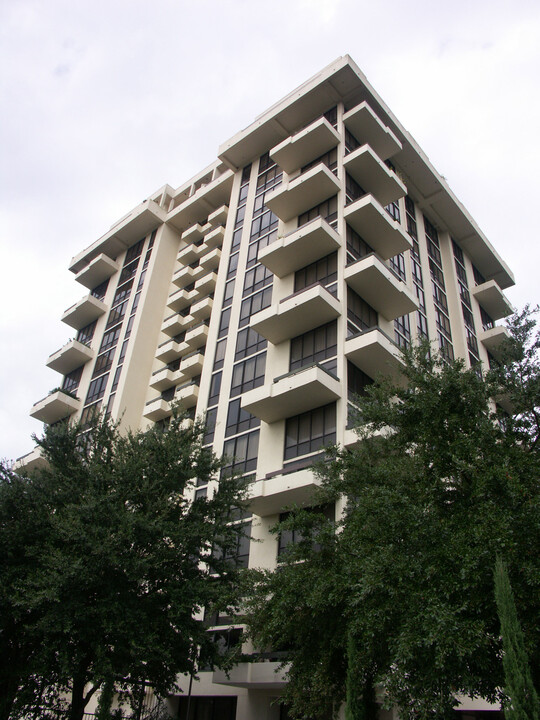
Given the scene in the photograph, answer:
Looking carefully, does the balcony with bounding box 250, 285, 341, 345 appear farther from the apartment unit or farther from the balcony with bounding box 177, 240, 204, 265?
the balcony with bounding box 177, 240, 204, 265

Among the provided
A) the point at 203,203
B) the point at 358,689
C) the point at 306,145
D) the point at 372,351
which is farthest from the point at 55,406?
the point at 358,689

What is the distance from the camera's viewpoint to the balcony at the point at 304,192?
32062 mm

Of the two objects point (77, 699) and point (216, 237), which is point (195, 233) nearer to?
point (216, 237)

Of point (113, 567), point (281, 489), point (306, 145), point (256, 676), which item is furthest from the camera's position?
point (306, 145)

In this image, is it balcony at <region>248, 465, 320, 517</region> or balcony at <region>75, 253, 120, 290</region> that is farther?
balcony at <region>75, 253, 120, 290</region>

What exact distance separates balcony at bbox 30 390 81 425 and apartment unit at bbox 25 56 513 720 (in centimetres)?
15

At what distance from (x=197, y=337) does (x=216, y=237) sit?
9002mm

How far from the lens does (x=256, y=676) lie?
830 inches

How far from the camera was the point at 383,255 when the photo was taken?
34.0 meters

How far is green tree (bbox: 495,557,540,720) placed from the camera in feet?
30.4

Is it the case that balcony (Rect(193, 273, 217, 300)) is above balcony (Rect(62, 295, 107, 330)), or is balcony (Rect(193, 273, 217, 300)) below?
below

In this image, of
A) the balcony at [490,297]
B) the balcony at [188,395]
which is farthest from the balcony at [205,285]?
the balcony at [490,297]

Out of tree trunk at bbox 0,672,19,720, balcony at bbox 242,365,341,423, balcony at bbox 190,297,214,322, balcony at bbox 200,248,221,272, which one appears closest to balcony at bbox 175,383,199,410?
balcony at bbox 190,297,214,322

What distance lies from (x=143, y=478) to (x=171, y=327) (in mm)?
25185
